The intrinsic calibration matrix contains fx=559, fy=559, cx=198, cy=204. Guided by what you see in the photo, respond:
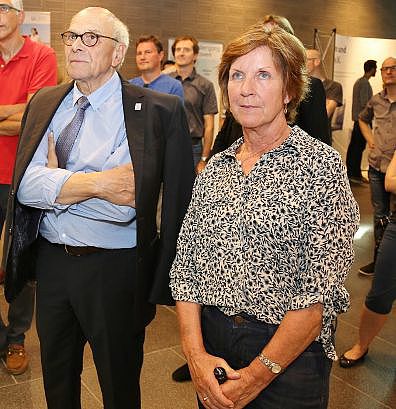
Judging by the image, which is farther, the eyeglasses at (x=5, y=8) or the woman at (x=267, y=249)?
A: the eyeglasses at (x=5, y=8)

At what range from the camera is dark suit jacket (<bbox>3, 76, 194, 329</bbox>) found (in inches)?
76.3

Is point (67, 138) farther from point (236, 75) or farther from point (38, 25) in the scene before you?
point (38, 25)

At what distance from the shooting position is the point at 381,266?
117 inches

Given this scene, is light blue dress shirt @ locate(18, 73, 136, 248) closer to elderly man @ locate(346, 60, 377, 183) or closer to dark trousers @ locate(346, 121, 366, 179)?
elderly man @ locate(346, 60, 377, 183)

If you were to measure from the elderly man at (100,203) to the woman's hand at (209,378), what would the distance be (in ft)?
1.44

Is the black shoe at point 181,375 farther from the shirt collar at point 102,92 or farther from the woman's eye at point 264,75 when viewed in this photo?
the woman's eye at point 264,75

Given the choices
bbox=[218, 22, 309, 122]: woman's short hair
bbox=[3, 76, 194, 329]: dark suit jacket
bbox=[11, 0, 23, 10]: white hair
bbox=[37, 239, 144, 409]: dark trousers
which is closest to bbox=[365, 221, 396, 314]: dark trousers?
bbox=[3, 76, 194, 329]: dark suit jacket

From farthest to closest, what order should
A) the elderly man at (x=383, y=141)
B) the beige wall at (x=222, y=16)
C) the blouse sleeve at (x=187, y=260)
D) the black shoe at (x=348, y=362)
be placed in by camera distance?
the beige wall at (x=222, y=16) → the elderly man at (x=383, y=141) → the black shoe at (x=348, y=362) → the blouse sleeve at (x=187, y=260)

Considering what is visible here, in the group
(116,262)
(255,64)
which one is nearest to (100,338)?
(116,262)

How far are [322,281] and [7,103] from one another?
1976 mm

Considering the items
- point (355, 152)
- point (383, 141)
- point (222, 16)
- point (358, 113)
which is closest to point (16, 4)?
point (383, 141)

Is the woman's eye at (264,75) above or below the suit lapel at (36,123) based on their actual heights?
above

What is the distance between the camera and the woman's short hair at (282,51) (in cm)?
152

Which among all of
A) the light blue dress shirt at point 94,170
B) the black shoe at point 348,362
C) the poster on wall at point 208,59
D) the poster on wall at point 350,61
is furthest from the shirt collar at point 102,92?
the poster on wall at point 350,61
